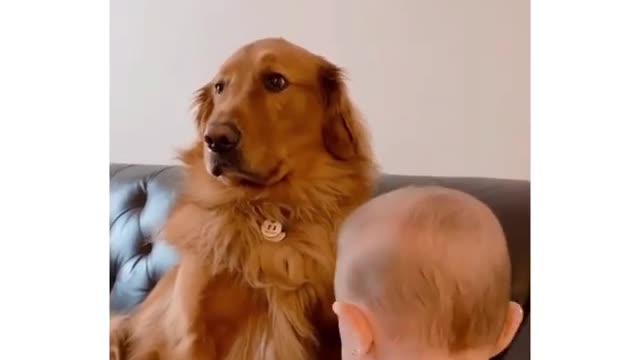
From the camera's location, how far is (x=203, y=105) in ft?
4.22

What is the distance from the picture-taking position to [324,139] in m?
1.19

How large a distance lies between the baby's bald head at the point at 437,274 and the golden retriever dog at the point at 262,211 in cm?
13

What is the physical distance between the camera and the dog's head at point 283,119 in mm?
1187

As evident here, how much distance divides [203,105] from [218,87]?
39mm

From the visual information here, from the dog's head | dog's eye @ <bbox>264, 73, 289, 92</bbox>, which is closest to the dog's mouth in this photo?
the dog's head

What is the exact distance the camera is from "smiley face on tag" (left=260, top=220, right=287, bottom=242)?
126 centimetres

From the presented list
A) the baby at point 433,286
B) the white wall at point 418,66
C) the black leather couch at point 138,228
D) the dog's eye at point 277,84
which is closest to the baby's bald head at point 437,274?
the baby at point 433,286

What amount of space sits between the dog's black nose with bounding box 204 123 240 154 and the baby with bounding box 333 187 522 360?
0.24m

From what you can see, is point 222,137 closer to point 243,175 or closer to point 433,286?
point 243,175

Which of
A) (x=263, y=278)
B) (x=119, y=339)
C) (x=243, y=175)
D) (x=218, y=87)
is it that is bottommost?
(x=119, y=339)

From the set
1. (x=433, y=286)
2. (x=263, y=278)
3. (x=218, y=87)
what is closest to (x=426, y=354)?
(x=433, y=286)

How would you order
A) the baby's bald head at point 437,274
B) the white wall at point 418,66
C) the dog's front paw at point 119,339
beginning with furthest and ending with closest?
the dog's front paw at point 119,339 < the white wall at point 418,66 < the baby's bald head at point 437,274

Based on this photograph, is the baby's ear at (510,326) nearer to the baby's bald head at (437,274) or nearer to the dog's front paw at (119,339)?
the baby's bald head at (437,274)
